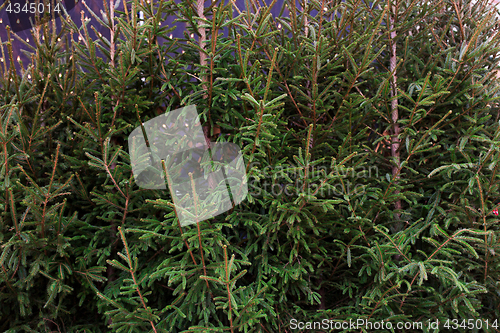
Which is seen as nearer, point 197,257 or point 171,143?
point 197,257

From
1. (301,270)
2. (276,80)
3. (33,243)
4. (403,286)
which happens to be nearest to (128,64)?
(276,80)

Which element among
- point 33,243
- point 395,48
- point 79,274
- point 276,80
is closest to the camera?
point 33,243

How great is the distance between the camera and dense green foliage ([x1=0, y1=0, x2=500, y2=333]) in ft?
5.53

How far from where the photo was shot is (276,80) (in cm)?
210

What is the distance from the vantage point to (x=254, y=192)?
6.30 feet

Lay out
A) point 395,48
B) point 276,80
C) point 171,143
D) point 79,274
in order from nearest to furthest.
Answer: point 79,274
point 171,143
point 276,80
point 395,48

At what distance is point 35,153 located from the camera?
1.86 m

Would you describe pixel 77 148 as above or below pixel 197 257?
above

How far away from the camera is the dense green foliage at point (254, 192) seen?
1.69 m

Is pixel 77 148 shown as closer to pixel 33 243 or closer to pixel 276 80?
pixel 33 243

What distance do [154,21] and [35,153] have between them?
3.51 feet

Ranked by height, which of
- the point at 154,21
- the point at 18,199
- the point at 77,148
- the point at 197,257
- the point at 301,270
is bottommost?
the point at 301,270

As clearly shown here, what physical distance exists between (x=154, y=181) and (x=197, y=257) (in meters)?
0.52

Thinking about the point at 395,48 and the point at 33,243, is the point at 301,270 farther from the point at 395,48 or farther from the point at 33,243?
the point at 395,48
